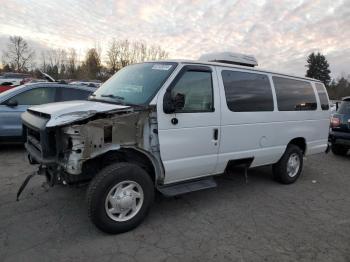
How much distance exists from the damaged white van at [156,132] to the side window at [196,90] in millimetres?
14

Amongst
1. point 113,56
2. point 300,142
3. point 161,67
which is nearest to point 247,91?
point 161,67

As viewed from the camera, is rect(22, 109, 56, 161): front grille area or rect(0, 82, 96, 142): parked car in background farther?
rect(0, 82, 96, 142): parked car in background

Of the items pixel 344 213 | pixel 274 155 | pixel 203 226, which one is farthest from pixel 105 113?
pixel 344 213

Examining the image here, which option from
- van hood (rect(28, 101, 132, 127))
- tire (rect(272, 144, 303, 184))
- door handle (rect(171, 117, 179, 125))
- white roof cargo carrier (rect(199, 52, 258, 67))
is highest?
white roof cargo carrier (rect(199, 52, 258, 67))

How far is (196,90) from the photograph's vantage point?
4461 mm

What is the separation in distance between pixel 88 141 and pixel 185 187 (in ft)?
5.15

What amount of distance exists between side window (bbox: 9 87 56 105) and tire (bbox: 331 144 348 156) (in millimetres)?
7761

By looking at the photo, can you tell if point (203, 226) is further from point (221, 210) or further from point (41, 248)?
point (41, 248)

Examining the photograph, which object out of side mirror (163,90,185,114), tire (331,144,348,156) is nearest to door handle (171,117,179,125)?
side mirror (163,90,185,114)

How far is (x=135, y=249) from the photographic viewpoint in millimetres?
3590

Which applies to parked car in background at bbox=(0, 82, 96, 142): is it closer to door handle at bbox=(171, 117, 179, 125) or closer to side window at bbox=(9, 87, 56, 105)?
side window at bbox=(9, 87, 56, 105)

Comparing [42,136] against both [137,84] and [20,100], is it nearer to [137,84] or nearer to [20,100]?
[137,84]

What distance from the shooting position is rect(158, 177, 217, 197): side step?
14.0ft

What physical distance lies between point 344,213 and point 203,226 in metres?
2.30
